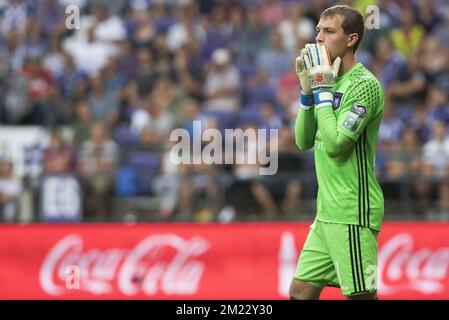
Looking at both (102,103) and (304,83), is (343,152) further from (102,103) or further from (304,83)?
(102,103)

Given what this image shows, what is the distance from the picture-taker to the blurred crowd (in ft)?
38.3

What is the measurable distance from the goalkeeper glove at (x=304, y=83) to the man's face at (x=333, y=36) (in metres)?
0.14

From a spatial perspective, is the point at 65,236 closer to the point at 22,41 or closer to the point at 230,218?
the point at 230,218

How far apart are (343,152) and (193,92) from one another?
8603 mm

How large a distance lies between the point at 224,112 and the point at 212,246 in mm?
2894

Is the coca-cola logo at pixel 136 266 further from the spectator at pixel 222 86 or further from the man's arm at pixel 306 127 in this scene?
the man's arm at pixel 306 127

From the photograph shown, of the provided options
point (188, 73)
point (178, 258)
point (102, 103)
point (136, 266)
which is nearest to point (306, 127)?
point (178, 258)

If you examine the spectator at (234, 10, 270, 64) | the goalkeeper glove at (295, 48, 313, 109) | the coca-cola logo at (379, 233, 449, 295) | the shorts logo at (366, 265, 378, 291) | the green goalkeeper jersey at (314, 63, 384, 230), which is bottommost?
the coca-cola logo at (379, 233, 449, 295)

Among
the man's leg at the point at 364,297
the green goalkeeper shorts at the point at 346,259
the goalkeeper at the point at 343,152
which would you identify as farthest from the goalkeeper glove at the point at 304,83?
the man's leg at the point at 364,297

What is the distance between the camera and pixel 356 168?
19.1ft

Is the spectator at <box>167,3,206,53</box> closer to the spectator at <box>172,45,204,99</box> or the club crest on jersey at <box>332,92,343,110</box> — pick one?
the spectator at <box>172,45,204,99</box>

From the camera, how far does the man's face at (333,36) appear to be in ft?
19.2

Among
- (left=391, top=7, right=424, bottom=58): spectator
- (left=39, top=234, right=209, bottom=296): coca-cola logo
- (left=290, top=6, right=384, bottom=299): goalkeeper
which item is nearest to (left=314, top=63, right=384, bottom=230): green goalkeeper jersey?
(left=290, top=6, right=384, bottom=299): goalkeeper

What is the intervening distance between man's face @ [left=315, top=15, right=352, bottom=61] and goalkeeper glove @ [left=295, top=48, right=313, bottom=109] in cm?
14
